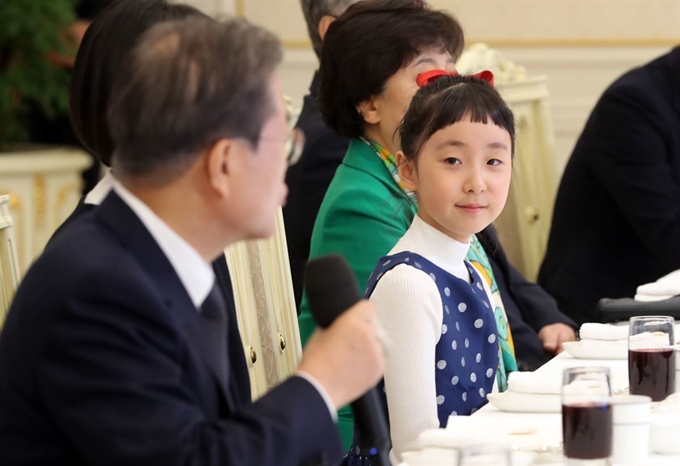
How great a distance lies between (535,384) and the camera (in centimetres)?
170

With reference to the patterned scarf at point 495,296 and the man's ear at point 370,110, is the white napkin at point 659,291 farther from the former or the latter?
the man's ear at point 370,110

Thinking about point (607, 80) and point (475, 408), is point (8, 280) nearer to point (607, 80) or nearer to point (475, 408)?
point (475, 408)

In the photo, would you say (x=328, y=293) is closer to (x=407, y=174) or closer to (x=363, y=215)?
(x=407, y=174)

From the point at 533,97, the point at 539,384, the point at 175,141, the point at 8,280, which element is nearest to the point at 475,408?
the point at 539,384

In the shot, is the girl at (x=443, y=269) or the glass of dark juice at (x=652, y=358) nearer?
the glass of dark juice at (x=652, y=358)

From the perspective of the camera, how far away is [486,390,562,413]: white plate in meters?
1.65

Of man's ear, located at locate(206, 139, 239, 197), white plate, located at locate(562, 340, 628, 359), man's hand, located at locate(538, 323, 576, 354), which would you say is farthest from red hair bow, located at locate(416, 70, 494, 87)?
man's ear, located at locate(206, 139, 239, 197)

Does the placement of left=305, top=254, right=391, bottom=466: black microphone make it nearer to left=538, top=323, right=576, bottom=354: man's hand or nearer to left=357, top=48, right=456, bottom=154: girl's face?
left=357, top=48, right=456, bottom=154: girl's face

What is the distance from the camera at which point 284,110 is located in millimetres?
1300

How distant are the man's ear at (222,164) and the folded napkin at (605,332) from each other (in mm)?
1046

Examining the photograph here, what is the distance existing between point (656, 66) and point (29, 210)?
276cm

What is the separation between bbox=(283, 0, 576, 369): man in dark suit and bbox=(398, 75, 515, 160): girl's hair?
0.67m

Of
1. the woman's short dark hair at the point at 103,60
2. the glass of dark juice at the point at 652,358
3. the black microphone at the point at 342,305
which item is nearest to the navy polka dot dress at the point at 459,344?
the glass of dark juice at the point at 652,358

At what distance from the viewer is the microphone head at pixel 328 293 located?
4.17ft
